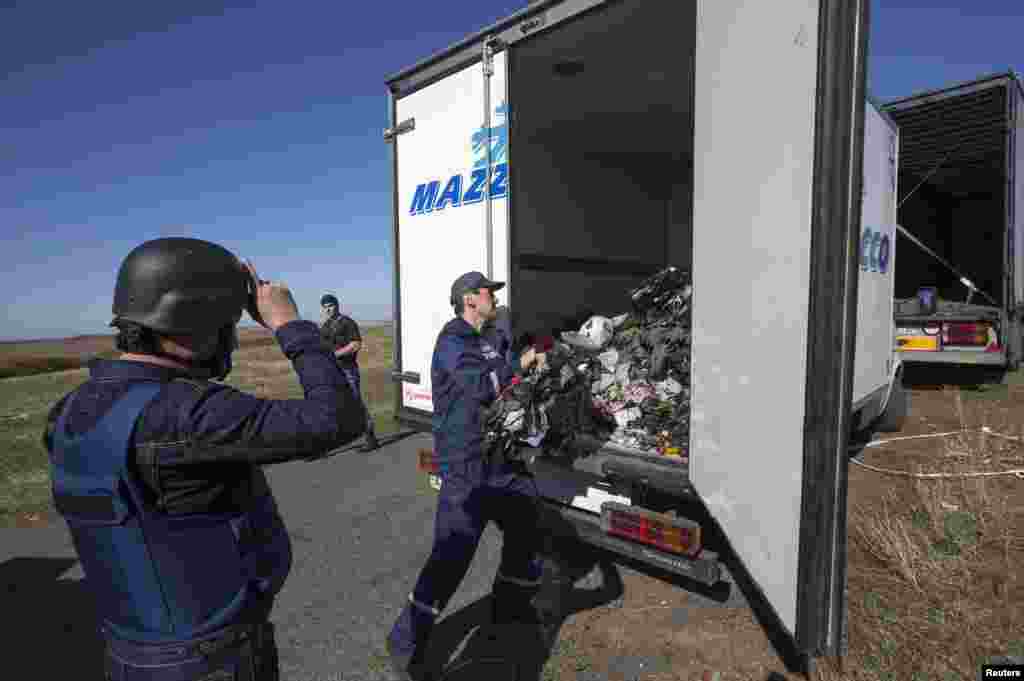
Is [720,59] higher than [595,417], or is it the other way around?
[720,59]

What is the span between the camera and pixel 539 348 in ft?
13.7

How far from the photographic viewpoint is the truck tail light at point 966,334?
6363 mm

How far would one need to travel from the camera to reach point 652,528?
8.25 ft

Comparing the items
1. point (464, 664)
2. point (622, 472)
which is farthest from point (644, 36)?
point (464, 664)

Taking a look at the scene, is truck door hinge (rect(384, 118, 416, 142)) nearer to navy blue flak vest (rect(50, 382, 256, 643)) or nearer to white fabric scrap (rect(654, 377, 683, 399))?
white fabric scrap (rect(654, 377, 683, 399))

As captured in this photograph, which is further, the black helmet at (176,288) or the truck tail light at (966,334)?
the truck tail light at (966,334)

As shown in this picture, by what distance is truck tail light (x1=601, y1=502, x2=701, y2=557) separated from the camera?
2408 mm

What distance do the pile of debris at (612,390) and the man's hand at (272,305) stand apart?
4.73ft

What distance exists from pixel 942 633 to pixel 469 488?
7.03 feet

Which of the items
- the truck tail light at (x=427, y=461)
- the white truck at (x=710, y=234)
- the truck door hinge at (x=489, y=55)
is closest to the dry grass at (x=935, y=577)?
the white truck at (x=710, y=234)

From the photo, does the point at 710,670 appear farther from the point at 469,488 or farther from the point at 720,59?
the point at 720,59

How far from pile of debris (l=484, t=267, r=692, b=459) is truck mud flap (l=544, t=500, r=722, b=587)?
36 cm

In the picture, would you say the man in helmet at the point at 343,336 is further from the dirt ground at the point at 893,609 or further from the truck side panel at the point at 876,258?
the truck side panel at the point at 876,258

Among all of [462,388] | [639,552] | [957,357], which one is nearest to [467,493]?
[462,388]
